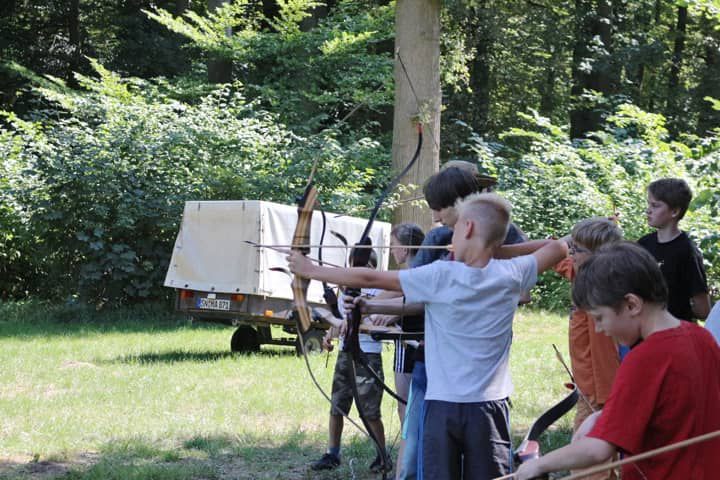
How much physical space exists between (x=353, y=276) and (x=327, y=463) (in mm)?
3226

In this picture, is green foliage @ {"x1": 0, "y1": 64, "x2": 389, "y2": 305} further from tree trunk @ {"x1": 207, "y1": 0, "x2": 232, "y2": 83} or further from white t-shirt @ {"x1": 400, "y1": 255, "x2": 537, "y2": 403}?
white t-shirt @ {"x1": 400, "y1": 255, "x2": 537, "y2": 403}

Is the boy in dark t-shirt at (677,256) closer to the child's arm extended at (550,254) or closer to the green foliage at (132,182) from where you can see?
the child's arm extended at (550,254)

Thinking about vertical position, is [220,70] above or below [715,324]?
above

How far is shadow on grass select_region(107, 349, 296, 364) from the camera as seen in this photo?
466 inches

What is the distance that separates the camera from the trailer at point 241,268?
1271 centimetres

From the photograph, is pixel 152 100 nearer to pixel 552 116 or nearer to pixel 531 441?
pixel 552 116

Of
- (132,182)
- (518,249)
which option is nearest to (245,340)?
(132,182)

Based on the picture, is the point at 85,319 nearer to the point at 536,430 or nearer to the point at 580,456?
the point at 536,430

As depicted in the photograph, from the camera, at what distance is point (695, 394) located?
2393 mm

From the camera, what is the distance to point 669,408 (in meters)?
2.40

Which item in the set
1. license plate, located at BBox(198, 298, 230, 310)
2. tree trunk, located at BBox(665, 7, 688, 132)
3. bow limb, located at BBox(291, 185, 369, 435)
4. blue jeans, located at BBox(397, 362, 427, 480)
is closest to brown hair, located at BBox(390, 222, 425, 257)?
blue jeans, located at BBox(397, 362, 427, 480)

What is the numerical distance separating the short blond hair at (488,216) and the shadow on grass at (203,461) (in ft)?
9.94

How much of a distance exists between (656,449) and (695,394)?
17 centimetres

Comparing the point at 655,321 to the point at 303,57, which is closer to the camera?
the point at 655,321
